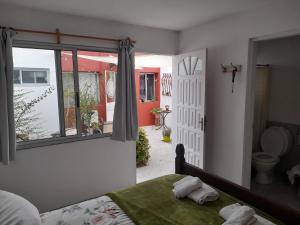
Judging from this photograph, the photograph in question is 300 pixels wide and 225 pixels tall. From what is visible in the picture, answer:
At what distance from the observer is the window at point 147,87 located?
7.59 metres

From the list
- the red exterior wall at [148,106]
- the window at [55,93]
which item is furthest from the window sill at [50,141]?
the red exterior wall at [148,106]

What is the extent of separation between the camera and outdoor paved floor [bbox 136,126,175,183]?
12.1 ft

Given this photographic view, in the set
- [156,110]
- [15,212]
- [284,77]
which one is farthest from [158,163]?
[156,110]

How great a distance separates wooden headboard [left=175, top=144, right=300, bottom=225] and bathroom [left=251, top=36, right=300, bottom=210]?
5.32 feet

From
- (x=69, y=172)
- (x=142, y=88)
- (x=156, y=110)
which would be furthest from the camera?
(x=142, y=88)

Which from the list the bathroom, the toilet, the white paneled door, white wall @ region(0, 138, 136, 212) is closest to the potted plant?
the white paneled door

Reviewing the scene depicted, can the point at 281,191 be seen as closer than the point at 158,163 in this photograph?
Yes

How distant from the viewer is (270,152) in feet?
11.5

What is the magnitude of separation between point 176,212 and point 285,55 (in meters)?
3.14

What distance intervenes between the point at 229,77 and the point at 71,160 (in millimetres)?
2242

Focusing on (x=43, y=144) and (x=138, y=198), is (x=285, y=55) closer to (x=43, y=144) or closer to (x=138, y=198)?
(x=138, y=198)

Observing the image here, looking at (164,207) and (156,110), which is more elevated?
(156,110)

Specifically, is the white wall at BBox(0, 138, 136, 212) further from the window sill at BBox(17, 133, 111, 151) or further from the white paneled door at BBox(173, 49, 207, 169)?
the white paneled door at BBox(173, 49, 207, 169)

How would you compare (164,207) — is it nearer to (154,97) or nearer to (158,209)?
(158,209)
